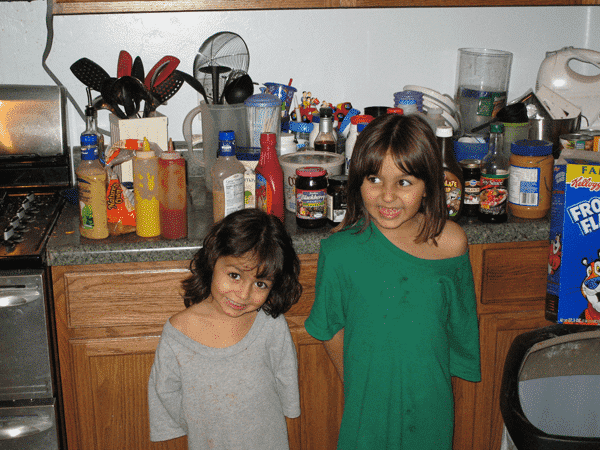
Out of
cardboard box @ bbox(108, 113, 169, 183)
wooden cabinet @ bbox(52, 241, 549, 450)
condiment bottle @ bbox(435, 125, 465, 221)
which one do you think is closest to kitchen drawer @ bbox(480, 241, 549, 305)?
wooden cabinet @ bbox(52, 241, 549, 450)

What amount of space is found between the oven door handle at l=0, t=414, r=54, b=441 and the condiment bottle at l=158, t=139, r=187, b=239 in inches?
19.7

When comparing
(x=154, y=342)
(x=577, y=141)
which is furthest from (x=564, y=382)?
(x=154, y=342)

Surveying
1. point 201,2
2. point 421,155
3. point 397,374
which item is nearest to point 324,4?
point 201,2

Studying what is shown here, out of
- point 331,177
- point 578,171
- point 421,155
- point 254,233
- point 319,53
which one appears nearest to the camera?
point 421,155

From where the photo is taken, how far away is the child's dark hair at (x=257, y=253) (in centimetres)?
125

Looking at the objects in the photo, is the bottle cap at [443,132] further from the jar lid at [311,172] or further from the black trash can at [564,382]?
the black trash can at [564,382]

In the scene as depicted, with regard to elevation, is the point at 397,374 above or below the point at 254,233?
below

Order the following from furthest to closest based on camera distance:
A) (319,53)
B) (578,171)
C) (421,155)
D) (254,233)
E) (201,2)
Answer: (319,53)
(201,2)
(578,171)
(254,233)
(421,155)

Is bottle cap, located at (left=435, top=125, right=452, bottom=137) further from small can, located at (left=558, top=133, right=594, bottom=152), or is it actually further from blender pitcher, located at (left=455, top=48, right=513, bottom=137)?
blender pitcher, located at (left=455, top=48, right=513, bottom=137)

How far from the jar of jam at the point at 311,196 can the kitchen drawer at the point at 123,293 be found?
0.29m

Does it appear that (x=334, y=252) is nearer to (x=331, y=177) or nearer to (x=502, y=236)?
(x=331, y=177)

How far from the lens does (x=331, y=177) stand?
59.9 inches

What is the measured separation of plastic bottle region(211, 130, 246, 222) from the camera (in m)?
1.46

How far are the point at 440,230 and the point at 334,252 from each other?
21cm
